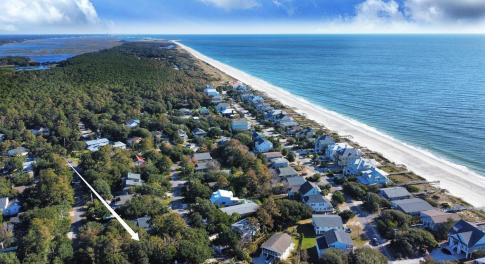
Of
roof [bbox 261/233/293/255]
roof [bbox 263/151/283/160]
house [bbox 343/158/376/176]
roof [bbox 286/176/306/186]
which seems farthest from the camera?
roof [bbox 263/151/283/160]

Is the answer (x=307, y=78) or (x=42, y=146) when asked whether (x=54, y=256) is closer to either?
(x=42, y=146)

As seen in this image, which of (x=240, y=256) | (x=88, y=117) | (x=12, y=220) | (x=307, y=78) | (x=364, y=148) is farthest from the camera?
(x=307, y=78)

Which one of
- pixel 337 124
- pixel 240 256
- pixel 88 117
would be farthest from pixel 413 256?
pixel 88 117

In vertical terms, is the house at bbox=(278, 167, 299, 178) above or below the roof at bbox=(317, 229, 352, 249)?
below

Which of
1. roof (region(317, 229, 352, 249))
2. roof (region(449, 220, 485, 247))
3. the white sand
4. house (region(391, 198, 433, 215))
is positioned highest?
roof (region(449, 220, 485, 247))

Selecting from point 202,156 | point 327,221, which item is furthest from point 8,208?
point 327,221

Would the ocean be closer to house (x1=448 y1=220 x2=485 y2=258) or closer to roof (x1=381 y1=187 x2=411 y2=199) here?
roof (x1=381 y1=187 x2=411 y2=199)


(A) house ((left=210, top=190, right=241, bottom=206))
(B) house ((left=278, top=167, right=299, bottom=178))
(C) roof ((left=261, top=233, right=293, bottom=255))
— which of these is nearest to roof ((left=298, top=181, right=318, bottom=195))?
(B) house ((left=278, top=167, right=299, bottom=178))

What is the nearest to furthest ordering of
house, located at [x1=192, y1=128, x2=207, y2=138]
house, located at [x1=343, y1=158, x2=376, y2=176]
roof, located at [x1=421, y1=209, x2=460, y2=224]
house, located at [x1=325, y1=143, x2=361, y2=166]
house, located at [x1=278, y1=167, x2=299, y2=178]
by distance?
roof, located at [x1=421, y1=209, x2=460, y2=224], house, located at [x1=278, y1=167, x2=299, y2=178], house, located at [x1=343, y1=158, x2=376, y2=176], house, located at [x1=325, y1=143, x2=361, y2=166], house, located at [x1=192, y1=128, x2=207, y2=138]
